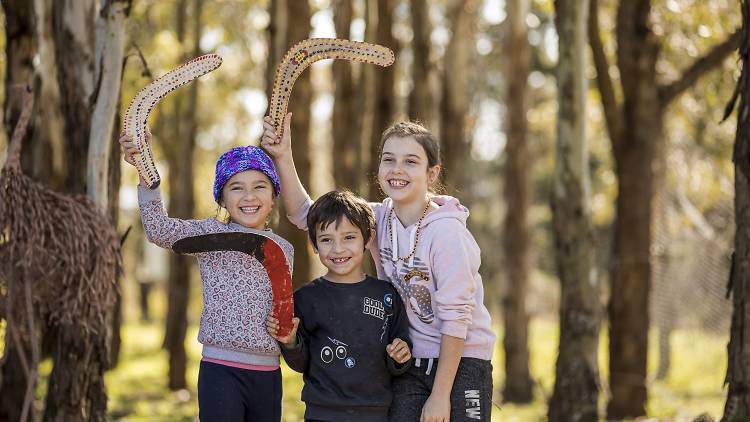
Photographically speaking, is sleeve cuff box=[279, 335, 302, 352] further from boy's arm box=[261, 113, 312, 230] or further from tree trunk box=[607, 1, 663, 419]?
tree trunk box=[607, 1, 663, 419]

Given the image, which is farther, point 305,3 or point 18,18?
point 305,3

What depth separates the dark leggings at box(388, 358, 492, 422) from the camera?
3943 mm

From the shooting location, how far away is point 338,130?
14.9 metres

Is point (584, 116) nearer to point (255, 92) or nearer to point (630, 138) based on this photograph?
point (630, 138)

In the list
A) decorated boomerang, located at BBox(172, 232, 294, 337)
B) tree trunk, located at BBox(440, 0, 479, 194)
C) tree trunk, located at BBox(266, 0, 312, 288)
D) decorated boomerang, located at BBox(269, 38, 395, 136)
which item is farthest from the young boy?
tree trunk, located at BBox(440, 0, 479, 194)

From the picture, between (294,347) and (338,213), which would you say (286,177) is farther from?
(294,347)

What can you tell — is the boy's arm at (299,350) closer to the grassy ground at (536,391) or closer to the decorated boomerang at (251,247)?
the decorated boomerang at (251,247)

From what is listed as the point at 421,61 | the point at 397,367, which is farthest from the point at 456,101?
the point at 397,367

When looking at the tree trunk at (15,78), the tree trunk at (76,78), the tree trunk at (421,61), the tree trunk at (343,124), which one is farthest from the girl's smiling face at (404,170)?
the tree trunk at (343,124)

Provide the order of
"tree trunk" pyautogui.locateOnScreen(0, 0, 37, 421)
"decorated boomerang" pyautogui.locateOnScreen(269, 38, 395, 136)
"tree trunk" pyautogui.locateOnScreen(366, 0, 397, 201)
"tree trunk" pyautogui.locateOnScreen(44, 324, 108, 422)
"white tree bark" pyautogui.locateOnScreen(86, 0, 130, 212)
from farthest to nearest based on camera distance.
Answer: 1. "tree trunk" pyautogui.locateOnScreen(366, 0, 397, 201)
2. "tree trunk" pyautogui.locateOnScreen(0, 0, 37, 421)
3. "white tree bark" pyautogui.locateOnScreen(86, 0, 130, 212)
4. "tree trunk" pyautogui.locateOnScreen(44, 324, 108, 422)
5. "decorated boomerang" pyautogui.locateOnScreen(269, 38, 395, 136)

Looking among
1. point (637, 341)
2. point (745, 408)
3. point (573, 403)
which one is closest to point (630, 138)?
point (637, 341)

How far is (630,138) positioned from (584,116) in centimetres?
231

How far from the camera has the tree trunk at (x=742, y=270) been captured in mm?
4902

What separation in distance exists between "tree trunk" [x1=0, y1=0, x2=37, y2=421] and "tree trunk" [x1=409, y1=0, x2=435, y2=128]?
5526 millimetres
